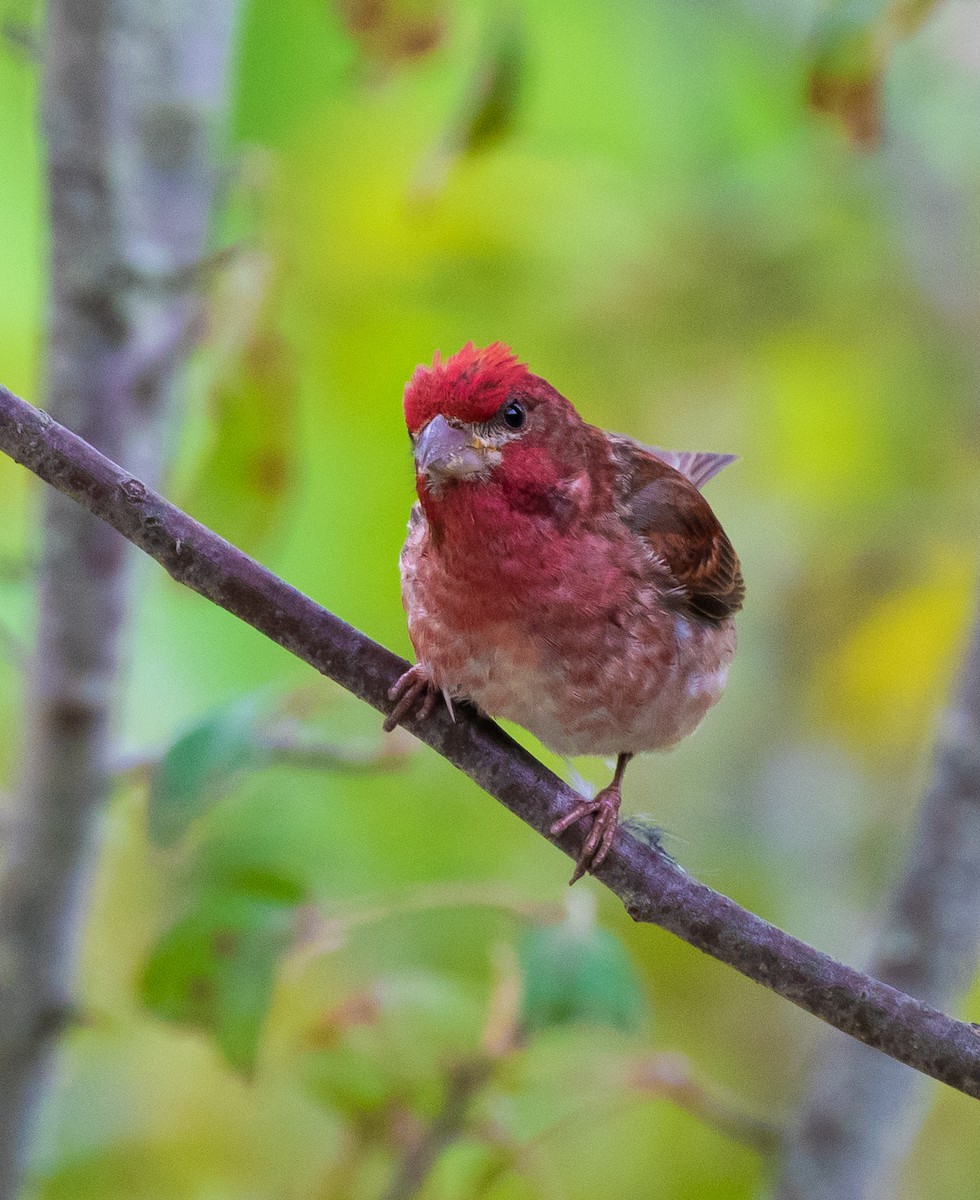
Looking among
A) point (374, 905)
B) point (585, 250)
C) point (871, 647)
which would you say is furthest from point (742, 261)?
point (374, 905)

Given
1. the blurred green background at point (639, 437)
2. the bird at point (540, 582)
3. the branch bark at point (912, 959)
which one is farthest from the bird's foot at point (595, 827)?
the blurred green background at point (639, 437)

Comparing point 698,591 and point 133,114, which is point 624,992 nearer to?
point 698,591

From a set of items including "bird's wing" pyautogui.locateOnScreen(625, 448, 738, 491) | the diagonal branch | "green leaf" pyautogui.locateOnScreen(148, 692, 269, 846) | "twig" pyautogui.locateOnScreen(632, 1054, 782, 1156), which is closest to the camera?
the diagonal branch

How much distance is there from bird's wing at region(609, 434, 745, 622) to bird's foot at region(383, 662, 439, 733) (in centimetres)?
54

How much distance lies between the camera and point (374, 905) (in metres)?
2.78

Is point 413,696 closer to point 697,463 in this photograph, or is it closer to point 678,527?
point 678,527

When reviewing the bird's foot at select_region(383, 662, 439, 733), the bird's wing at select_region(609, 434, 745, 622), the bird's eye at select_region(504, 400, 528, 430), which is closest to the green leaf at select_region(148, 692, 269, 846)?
the bird's foot at select_region(383, 662, 439, 733)

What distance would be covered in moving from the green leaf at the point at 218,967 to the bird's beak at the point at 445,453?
2.83 feet

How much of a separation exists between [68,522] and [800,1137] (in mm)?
1812

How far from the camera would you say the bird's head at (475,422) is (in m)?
2.20

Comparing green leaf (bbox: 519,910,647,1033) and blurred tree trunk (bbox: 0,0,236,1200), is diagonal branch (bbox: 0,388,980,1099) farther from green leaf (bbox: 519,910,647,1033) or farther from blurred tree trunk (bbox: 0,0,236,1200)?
blurred tree trunk (bbox: 0,0,236,1200)

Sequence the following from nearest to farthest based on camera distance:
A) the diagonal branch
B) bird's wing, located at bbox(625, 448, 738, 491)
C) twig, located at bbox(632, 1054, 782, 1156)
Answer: the diagonal branch
twig, located at bbox(632, 1054, 782, 1156)
bird's wing, located at bbox(625, 448, 738, 491)

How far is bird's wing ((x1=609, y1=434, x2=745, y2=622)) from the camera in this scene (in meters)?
2.67

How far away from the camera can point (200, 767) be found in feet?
7.79
